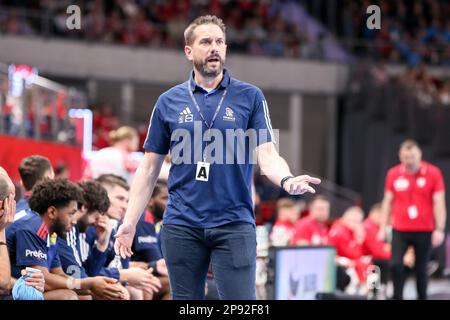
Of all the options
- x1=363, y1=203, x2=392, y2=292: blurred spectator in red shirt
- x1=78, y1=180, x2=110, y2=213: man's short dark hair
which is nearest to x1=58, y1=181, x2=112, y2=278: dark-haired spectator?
x1=78, y1=180, x2=110, y2=213: man's short dark hair

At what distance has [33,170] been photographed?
683 cm

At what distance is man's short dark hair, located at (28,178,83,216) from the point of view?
238 inches

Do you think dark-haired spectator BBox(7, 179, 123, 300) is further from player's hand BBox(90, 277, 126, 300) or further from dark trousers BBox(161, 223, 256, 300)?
dark trousers BBox(161, 223, 256, 300)

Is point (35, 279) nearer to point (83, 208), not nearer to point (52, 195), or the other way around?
point (52, 195)

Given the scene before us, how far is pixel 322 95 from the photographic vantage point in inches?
929

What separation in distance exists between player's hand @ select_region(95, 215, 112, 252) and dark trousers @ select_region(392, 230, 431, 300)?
14.6 feet

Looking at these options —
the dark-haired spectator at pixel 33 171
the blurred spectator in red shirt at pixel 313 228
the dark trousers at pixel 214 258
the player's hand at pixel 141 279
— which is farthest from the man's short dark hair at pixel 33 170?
the blurred spectator in red shirt at pixel 313 228

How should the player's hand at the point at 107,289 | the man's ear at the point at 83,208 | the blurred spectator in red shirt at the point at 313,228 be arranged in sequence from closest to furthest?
the player's hand at the point at 107,289 → the man's ear at the point at 83,208 → the blurred spectator in red shirt at the point at 313,228

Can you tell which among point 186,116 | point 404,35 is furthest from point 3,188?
point 404,35

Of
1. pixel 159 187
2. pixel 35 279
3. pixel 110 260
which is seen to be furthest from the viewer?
pixel 159 187

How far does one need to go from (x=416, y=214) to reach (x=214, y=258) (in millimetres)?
6115

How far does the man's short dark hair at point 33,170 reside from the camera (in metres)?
6.82

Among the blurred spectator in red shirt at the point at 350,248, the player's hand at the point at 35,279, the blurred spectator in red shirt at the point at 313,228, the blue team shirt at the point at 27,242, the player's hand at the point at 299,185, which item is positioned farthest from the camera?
the blurred spectator in red shirt at the point at 350,248

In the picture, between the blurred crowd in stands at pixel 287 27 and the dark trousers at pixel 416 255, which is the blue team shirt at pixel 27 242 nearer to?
the dark trousers at pixel 416 255
